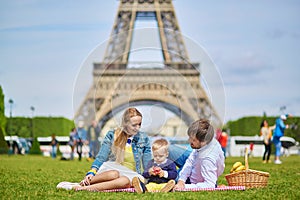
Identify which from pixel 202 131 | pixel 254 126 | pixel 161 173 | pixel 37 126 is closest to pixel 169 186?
pixel 161 173

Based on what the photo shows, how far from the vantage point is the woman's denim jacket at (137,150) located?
6418 mm

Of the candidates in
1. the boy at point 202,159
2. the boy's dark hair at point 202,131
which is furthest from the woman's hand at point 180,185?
the boy's dark hair at point 202,131

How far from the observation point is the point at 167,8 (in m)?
35.5

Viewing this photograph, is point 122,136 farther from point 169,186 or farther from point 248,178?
point 248,178

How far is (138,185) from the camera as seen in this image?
20.9 feet

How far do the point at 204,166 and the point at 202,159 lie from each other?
0.10 meters

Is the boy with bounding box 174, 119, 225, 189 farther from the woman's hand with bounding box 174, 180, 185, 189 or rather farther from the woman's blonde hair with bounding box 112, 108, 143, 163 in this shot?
the woman's blonde hair with bounding box 112, 108, 143, 163

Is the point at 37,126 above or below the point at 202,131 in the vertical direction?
below

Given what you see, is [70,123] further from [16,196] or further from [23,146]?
[16,196]

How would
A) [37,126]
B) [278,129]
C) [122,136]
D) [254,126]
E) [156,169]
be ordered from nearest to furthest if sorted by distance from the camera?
1. [122,136]
2. [156,169]
3. [278,129]
4. [254,126]
5. [37,126]

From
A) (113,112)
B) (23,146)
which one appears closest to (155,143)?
(113,112)

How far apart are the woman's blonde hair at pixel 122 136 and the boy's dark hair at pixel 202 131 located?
1.96 feet

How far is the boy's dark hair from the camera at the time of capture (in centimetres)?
637

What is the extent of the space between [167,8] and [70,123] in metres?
16.9
